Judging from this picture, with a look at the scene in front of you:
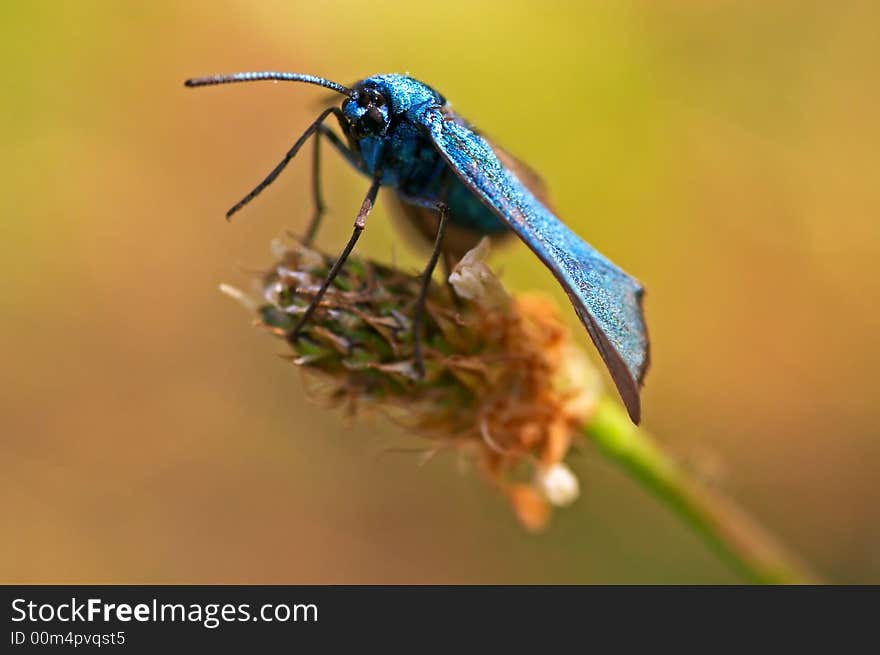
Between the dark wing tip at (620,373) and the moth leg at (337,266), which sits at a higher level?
the moth leg at (337,266)

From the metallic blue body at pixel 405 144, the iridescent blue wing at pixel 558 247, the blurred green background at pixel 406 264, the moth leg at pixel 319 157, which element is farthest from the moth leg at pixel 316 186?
the blurred green background at pixel 406 264

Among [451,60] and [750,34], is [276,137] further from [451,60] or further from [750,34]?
[750,34]

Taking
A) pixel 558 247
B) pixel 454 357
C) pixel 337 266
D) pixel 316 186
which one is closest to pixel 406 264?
pixel 316 186

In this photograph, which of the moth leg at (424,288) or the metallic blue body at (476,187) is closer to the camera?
the metallic blue body at (476,187)

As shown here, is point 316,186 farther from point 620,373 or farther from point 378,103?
point 620,373

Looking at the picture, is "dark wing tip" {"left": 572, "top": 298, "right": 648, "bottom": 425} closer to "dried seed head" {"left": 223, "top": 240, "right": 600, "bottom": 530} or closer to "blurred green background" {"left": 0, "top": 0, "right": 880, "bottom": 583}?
"dried seed head" {"left": 223, "top": 240, "right": 600, "bottom": 530}

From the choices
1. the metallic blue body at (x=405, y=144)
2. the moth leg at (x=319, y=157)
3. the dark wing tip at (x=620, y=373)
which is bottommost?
the dark wing tip at (x=620, y=373)

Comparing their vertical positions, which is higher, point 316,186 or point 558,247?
point 316,186

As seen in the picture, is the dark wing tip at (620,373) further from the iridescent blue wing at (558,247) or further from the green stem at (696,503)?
the green stem at (696,503)
